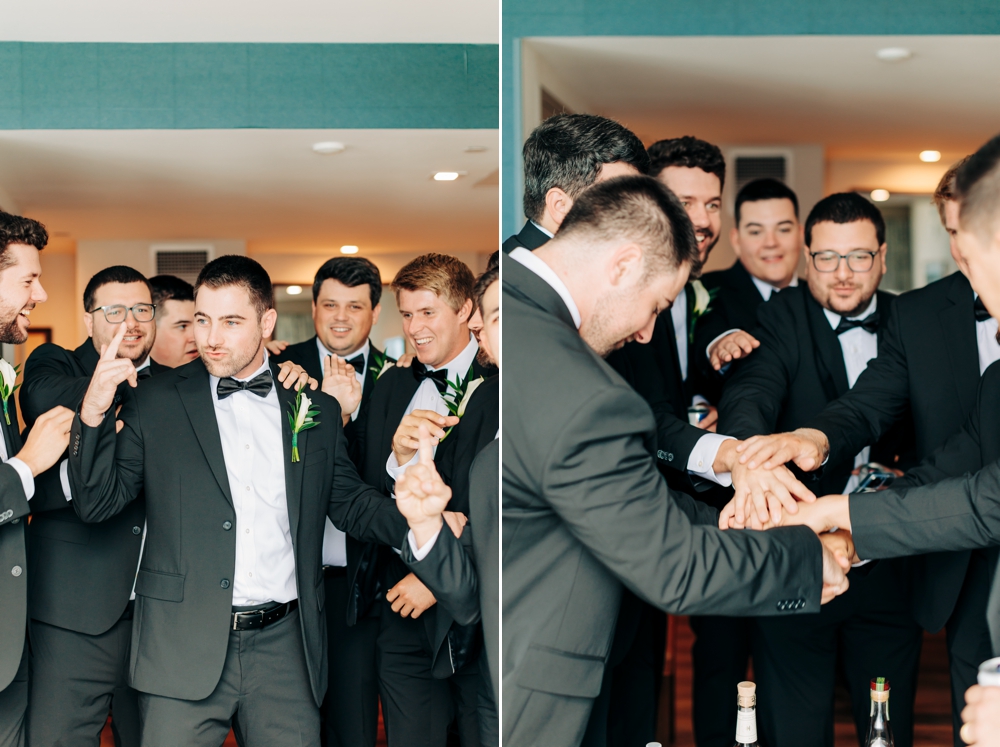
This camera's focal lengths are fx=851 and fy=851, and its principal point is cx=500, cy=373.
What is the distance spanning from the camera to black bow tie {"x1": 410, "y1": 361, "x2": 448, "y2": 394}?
2.85 m

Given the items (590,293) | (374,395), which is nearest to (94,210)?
(374,395)

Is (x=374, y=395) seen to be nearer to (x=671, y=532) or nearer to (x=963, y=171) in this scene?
(x=671, y=532)

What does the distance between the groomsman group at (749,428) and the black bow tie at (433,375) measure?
2.49 ft

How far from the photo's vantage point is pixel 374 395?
2.96 metres

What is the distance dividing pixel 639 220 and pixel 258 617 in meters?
1.44

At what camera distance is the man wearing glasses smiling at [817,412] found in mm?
2314

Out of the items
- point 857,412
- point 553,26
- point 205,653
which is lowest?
point 205,653

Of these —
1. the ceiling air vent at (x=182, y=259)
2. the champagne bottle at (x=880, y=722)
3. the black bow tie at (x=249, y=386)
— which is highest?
the ceiling air vent at (x=182, y=259)

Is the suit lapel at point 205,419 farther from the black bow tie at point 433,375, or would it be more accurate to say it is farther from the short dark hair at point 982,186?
the short dark hair at point 982,186

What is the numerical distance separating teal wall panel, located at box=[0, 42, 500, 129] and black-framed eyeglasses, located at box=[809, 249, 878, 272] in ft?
4.55

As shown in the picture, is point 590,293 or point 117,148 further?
point 117,148

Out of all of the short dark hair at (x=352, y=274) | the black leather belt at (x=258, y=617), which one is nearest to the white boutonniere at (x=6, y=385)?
the black leather belt at (x=258, y=617)

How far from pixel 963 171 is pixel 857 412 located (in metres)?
1.00

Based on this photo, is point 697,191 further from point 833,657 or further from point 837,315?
point 833,657
